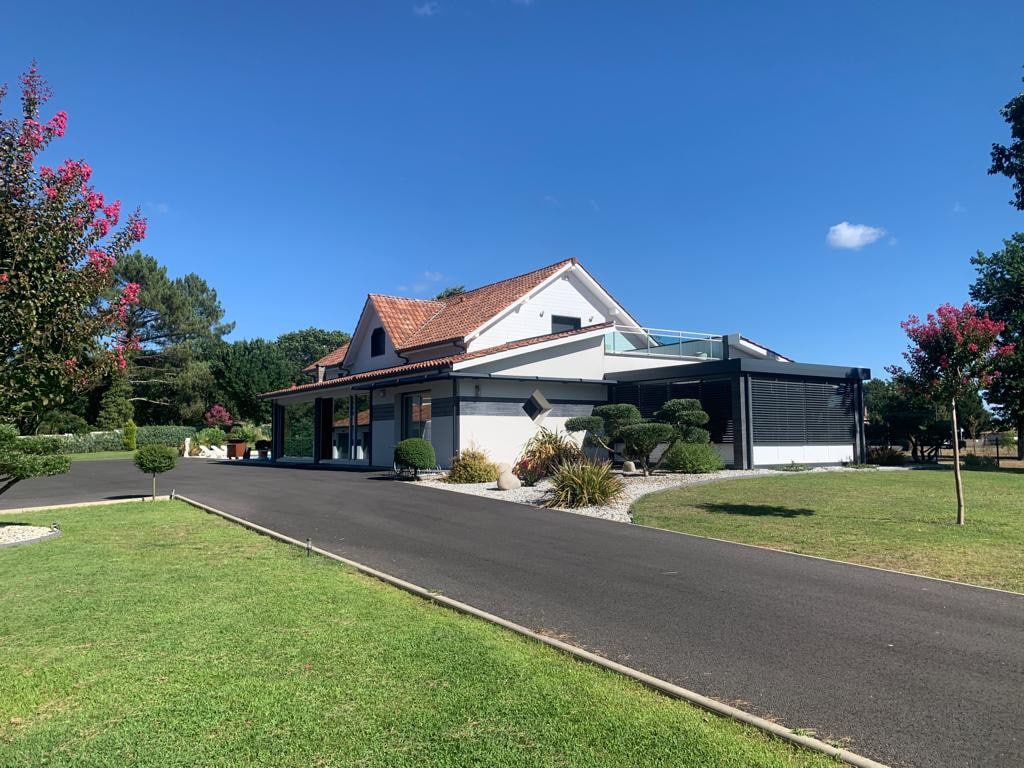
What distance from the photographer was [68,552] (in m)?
9.17

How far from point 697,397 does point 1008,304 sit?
763 inches

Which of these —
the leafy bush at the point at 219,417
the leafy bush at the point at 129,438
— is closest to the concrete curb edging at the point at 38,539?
the leafy bush at the point at 129,438

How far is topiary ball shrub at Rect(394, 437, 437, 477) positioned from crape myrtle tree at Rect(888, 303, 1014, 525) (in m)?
13.0

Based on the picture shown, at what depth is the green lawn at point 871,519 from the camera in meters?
8.83

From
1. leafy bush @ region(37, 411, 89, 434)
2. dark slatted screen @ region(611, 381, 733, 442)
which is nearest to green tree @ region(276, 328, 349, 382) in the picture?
leafy bush @ region(37, 411, 89, 434)

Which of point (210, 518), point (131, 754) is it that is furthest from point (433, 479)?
point (131, 754)

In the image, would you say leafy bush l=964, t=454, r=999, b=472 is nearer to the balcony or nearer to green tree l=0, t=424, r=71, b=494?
the balcony

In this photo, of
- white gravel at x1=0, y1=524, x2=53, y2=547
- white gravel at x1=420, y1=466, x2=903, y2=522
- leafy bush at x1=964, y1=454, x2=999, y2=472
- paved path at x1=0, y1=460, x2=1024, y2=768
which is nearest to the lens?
paved path at x1=0, y1=460, x2=1024, y2=768

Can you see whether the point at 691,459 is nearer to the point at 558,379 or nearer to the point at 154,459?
the point at 558,379

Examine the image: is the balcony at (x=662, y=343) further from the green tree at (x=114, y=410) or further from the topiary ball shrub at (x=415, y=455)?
the green tree at (x=114, y=410)

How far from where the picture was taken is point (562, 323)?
28141 millimetres

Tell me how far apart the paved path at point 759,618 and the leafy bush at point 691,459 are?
322 inches

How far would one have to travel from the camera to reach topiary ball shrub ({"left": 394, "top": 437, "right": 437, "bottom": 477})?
66.3 feet

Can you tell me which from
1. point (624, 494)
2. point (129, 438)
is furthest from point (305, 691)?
point (129, 438)
